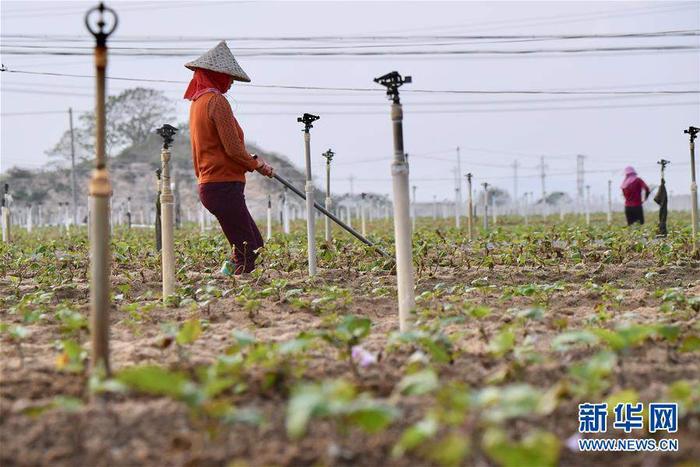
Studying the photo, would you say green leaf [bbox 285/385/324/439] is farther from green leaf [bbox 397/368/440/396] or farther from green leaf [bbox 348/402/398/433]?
green leaf [bbox 397/368/440/396]

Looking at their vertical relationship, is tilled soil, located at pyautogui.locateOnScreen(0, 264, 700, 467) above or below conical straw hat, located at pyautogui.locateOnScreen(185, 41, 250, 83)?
below

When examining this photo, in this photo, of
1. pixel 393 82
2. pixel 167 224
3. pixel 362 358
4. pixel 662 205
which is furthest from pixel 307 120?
pixel 662 205

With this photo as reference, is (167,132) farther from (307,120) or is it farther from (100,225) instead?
(100,225)

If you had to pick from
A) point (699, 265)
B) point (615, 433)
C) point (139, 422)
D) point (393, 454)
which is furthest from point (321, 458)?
point (699, 265)

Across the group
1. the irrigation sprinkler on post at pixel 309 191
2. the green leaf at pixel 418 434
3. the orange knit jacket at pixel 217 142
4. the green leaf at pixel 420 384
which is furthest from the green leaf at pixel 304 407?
the irrigation sprinkler on post at pixel 309 191

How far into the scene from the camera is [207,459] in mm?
2180

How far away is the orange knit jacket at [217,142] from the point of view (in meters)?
6.60

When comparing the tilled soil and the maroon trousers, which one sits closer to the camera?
the tilled soil

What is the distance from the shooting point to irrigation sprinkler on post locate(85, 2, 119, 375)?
2.79 metres

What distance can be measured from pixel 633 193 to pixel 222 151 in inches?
463

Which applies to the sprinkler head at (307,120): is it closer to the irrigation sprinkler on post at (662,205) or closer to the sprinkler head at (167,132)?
the sprinkler head at (167,132)

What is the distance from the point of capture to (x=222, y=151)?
6805mm

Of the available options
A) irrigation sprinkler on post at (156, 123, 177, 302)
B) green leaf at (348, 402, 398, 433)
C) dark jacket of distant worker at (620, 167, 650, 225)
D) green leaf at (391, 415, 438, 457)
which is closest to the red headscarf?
irrigation sprinkler on post at (156, 123, 177, 302)

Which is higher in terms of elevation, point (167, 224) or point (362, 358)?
point (167, 224)
